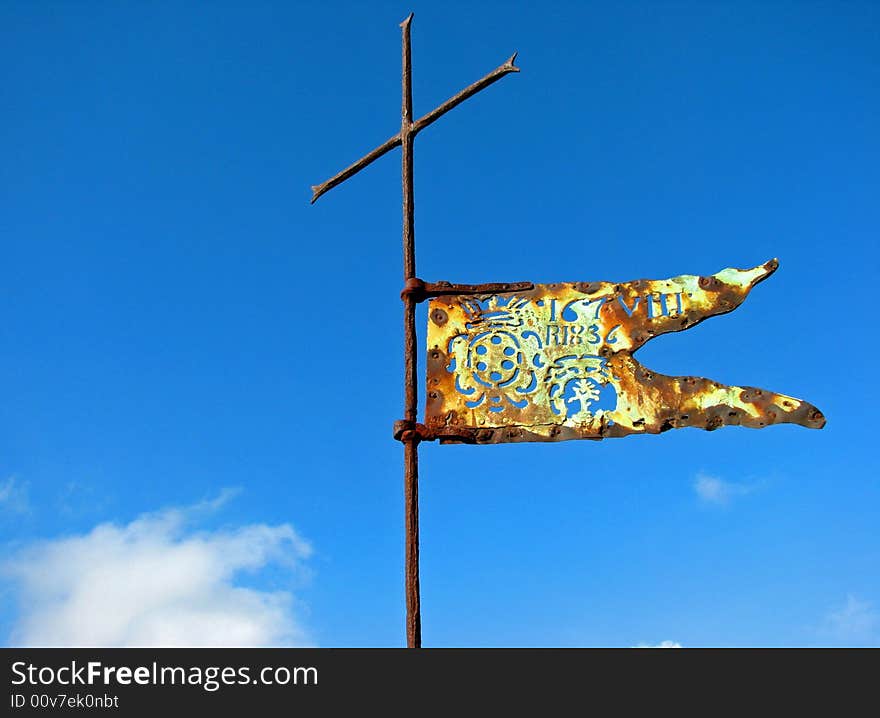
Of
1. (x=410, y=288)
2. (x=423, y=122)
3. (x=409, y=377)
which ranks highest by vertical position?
(x=423, y=122)

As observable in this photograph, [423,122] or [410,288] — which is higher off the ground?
[423,122]

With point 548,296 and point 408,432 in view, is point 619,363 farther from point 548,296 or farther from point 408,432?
A: point 408,432

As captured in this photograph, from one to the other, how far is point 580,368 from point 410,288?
1.18 meters

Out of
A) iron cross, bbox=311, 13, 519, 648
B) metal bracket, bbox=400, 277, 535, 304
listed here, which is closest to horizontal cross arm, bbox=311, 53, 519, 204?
iron cross, bbox=311, 13, 519, 648

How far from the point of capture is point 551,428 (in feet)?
18.7

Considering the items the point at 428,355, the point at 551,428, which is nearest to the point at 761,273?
the point at 551,428

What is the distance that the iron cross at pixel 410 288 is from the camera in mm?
5316

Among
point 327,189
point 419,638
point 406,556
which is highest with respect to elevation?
point 327,189

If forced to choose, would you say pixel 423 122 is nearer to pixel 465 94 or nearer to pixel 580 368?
pixel 465 94

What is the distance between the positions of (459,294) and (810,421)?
7.36ft

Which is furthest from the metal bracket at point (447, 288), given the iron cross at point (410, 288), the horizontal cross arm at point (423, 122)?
the horizontal cross arm at point (423, 122)

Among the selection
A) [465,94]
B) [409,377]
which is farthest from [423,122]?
[409,377]

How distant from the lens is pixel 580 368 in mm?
5887

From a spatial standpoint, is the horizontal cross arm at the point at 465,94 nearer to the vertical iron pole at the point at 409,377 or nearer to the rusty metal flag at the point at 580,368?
the vertical iron pole at the point at 409,377
